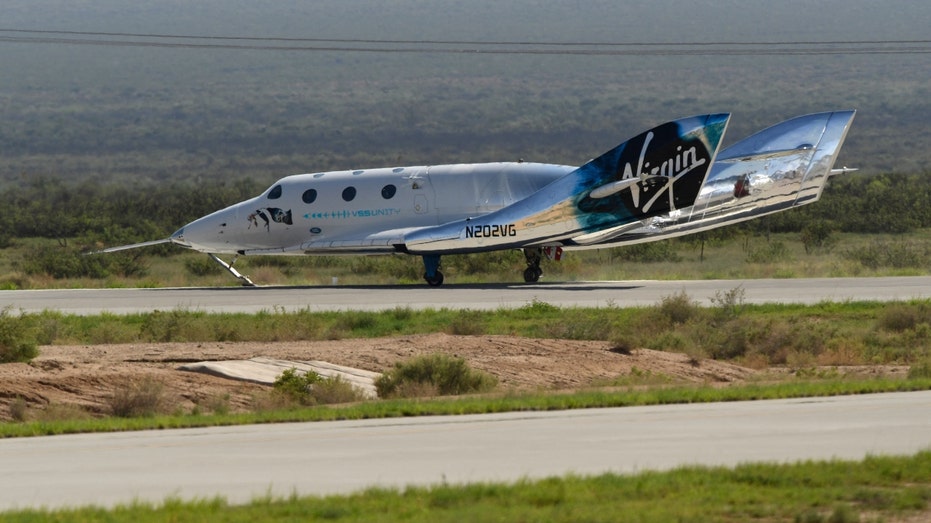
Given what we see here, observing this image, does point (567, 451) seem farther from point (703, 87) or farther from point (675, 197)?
point (703, 87)

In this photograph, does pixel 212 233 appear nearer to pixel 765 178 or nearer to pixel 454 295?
pixel 454 295

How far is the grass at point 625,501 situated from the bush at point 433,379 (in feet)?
Result: 26.4

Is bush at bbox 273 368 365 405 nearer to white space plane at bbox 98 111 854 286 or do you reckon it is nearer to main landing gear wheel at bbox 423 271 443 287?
white space plane at bbox 98 111 854 286

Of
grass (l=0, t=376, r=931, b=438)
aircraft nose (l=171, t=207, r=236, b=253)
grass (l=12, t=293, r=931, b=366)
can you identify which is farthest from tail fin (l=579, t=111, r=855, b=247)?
grass (l=0, t=376, r=931, b=438)

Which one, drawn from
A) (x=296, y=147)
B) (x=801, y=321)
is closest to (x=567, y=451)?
(x=801, y=321)

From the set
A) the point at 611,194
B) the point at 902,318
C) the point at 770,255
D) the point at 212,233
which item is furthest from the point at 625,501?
the point at 770,255

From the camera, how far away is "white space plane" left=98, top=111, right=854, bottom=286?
1366 inches

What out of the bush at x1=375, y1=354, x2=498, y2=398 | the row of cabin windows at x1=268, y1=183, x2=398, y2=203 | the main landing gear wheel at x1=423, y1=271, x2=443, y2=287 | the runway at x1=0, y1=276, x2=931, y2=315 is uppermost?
the row of cabin windows at x1=268, y1=183, x2=398, y2=203

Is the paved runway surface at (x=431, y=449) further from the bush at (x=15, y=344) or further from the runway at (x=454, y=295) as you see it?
the runway at (x=454, y=295)

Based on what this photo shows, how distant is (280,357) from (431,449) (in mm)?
9119

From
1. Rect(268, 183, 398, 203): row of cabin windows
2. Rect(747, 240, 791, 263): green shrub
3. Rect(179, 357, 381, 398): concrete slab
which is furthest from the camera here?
Rect(747, 240, 791, 263): green shrub

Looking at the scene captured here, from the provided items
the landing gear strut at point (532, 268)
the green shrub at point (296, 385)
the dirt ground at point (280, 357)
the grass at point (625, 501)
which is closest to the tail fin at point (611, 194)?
the landing gear strut at point (532, 268)

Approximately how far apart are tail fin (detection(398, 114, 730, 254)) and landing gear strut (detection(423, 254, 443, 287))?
1.53m

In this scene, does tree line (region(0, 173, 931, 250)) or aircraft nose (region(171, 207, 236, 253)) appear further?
tree line (region(0, 173, 931, 250))
